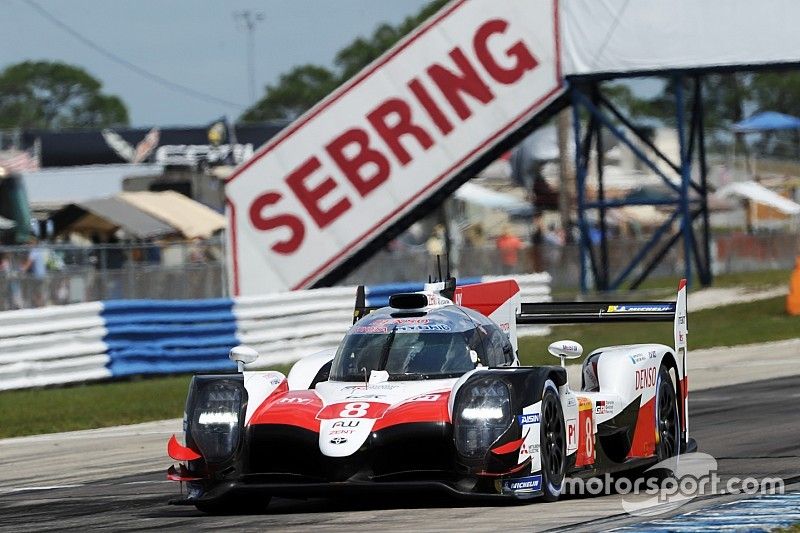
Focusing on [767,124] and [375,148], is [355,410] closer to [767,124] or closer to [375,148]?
[375,148]

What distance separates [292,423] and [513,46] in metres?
19.9

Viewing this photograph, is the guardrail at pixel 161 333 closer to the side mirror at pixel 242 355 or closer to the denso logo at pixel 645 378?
the side mirror at pixel 242 355

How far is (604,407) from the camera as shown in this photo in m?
10.2

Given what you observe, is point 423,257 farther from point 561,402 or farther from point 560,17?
point 561,402

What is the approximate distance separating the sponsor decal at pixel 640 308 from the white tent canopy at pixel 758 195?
44.0 metres

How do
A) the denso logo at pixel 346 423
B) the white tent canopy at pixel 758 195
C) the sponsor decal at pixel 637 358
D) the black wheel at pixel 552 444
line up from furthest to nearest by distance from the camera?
the white tent canopy at pixel 758 195
the sponsor decal at pixel 637 358
the black wheel at pixel 552 444
the denso logo at pixel 346 423

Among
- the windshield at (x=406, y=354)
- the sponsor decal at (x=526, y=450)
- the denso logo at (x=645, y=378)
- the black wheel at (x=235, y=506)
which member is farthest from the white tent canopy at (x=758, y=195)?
the sponsor decal at (x=526, y=450)

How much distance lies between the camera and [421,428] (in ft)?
29.2

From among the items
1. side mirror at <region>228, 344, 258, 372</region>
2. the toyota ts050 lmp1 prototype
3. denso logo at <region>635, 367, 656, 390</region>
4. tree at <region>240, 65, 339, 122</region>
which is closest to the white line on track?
the toyota ts050 lmp1 prototype

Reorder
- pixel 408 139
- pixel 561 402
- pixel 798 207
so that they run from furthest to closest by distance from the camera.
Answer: pixel 798 207 → pixel 408 139 → pixel 561 402

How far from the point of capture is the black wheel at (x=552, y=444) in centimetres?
907

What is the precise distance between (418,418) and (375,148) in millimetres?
19032

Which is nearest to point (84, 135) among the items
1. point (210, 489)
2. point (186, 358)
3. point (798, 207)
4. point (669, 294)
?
point (798, 207)

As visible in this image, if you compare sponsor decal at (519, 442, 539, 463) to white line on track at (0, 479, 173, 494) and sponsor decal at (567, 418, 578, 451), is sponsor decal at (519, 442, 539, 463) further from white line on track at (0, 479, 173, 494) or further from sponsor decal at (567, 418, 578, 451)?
white line on track at (0, 479, 173, 494)
